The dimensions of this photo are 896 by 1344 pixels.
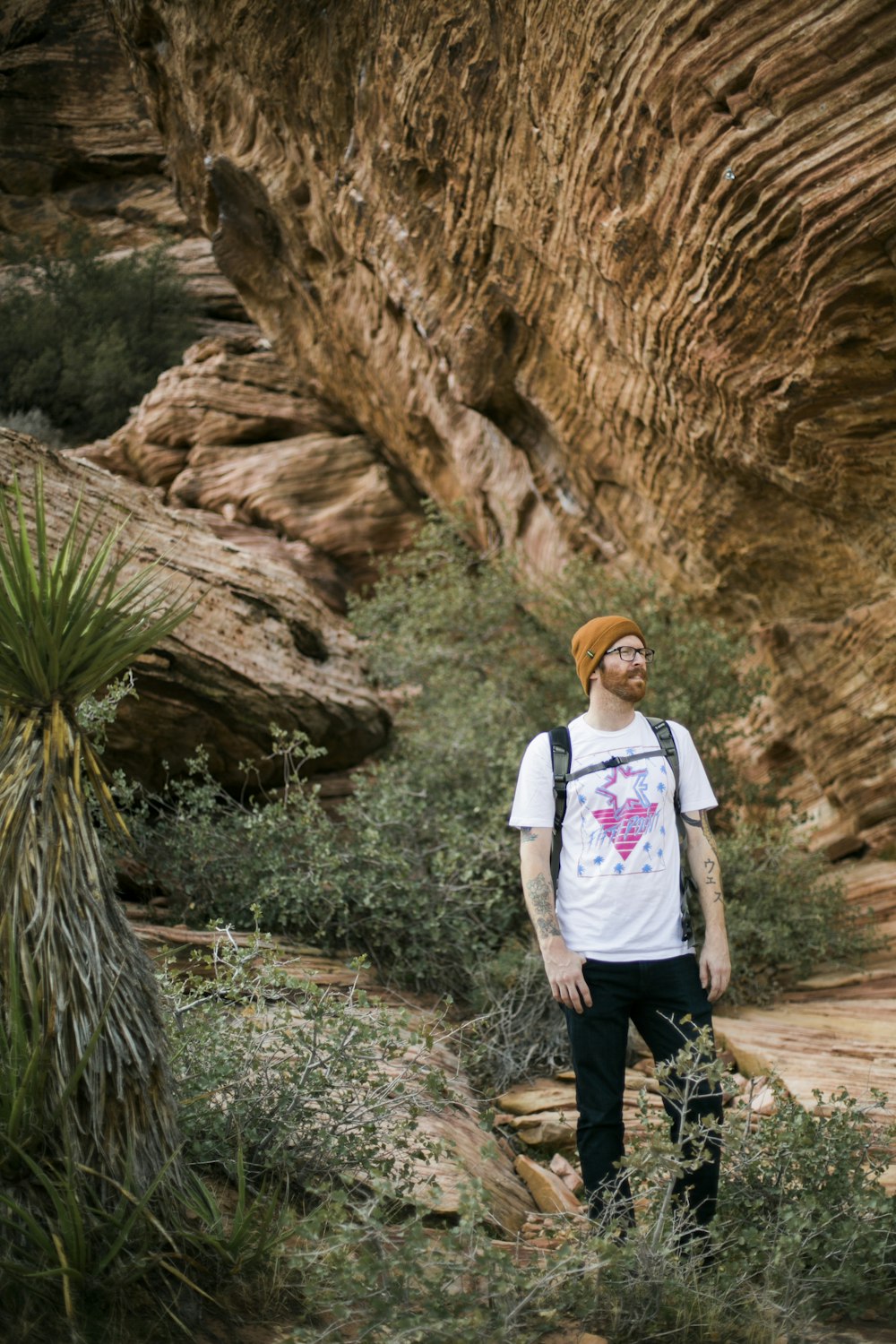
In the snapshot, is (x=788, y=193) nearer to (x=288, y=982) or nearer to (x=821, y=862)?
(x=821, y=862)

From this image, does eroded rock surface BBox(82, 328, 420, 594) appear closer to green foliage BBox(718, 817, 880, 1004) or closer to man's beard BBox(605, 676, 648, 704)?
green foliage BBox(718, 817, 880, 1004)

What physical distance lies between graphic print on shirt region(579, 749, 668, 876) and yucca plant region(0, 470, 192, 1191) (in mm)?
1503

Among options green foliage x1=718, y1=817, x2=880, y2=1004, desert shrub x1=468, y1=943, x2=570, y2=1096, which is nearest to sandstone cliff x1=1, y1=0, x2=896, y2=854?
green foliage x1=718, y1=817, x2=880, y2=1004

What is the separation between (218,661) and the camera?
784 cm

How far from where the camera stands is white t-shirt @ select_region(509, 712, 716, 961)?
11.3 feet

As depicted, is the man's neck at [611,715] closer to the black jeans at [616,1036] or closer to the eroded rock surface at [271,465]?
the black jeans at [616,1036]

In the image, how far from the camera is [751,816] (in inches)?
400

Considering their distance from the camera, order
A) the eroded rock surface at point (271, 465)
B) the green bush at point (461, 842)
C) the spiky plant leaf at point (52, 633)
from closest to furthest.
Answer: the spiky plant leaf at point (52, 633)
the green bush at point (461, 842)
the eroded rock surface at point (271, 465)

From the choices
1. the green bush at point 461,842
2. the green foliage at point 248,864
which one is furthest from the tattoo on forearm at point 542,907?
the green foliage at point 248,864

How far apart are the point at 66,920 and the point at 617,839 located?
1.76 metres

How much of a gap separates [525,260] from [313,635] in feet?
13.5

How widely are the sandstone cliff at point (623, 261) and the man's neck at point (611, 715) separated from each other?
4303mm

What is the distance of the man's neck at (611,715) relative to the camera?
3.74m

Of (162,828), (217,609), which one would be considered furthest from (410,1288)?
(217,609)
